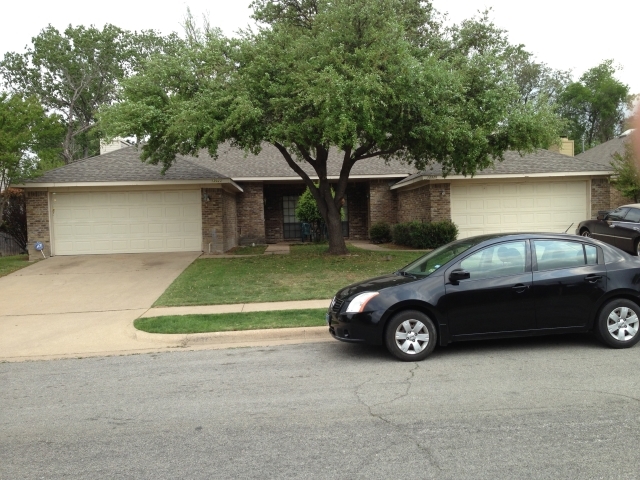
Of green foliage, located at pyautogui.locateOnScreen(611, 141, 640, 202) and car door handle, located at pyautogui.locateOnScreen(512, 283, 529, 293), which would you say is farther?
green foliage, located at pyautogui.locateOnScreen(611, 141, 640, 202)

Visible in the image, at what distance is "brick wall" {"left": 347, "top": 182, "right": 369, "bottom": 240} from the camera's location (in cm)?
2538

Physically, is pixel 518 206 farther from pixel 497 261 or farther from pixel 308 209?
pixel 497 261

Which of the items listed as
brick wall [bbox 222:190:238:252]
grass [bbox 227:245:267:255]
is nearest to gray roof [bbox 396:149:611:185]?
grass [bbox 227:245:267:255]

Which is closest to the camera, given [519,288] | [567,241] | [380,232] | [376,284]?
Answer: [519,288]

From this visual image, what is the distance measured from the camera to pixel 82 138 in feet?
152

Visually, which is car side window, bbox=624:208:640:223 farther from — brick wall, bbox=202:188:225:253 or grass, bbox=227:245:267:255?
brick wall, bbox=202:188:225:253

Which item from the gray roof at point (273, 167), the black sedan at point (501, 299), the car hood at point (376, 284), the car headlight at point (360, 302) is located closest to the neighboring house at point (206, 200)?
Answer: the gray roof at point (273, 167)

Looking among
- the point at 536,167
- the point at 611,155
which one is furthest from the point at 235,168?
the point at 611,155

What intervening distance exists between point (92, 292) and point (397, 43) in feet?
29.0

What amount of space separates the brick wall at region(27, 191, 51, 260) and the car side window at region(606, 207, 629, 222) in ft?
57.1

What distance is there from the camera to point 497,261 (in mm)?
7113

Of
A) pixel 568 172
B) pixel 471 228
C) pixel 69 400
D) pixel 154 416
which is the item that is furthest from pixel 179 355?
pixel 568 172

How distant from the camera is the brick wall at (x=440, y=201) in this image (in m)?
19.8

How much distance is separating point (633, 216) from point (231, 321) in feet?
38.8
